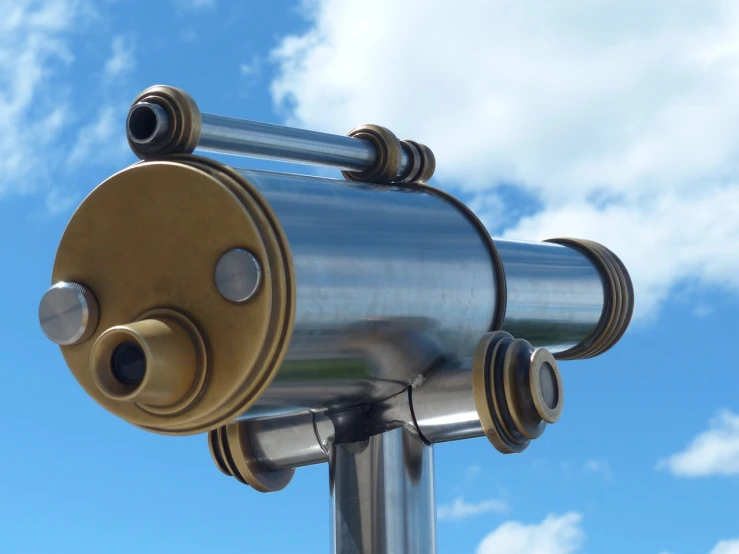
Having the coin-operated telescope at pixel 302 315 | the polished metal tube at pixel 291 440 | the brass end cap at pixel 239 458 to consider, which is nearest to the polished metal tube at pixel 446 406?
the coin-operated telescope at pixel 302 315

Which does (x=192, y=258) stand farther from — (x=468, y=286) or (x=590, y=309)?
(x=590, y=309)

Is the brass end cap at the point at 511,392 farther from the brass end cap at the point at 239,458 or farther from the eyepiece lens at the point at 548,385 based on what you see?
the brass end cap at the point at 239,458

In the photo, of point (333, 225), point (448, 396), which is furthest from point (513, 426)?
point (333, 225)

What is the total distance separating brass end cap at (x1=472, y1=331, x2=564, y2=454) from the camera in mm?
1258

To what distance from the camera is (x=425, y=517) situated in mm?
1352

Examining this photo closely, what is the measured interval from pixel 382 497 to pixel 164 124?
1.57 ft

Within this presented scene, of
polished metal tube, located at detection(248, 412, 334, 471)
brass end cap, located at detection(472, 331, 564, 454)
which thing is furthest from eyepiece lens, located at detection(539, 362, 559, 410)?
polished metal tube, located at detection(248, 412, 334, 471)

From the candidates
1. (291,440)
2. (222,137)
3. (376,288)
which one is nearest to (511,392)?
(376,288)

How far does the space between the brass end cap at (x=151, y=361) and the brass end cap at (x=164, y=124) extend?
0.63ft

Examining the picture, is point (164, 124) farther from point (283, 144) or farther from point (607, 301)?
point (607, 301)

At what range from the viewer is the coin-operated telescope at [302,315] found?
1.12m

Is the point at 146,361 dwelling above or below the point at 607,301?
below

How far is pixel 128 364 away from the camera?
1124 mm

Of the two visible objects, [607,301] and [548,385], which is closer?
[548,385]
